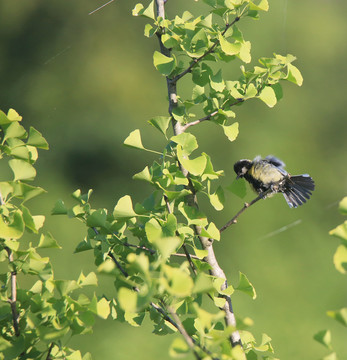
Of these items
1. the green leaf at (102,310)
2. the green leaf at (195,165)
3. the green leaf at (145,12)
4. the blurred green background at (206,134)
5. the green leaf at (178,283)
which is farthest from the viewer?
the blurred green background at (206,134)

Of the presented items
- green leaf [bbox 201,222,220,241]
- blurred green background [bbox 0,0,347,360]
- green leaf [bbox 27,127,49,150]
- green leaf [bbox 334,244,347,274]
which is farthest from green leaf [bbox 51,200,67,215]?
blurred green background [bbox 0,0,347,360]

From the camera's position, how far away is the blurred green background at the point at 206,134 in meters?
2.26

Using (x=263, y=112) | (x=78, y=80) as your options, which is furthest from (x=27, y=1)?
(x=263, y=112)

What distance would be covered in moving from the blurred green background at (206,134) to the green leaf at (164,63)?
1509mm

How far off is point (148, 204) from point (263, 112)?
2095 mm

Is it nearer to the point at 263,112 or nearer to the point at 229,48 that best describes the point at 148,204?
the point at 229,48

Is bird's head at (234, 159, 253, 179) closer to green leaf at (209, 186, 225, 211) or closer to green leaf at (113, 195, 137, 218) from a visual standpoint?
green leaf at (209, 186, 225, 211)

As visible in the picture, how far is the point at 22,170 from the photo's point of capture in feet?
2.19

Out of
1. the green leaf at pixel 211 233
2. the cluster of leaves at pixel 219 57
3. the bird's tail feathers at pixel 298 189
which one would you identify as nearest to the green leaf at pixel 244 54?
the cluster of leaves at pixel 219 57

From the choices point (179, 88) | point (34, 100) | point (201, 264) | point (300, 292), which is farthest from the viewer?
point (34, 100)

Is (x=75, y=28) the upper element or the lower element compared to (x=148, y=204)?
lower

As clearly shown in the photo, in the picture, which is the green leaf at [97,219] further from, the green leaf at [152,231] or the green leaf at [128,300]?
the green leaf at [128,300]

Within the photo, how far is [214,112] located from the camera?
2.65 ft

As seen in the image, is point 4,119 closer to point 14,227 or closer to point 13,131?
point 13,131
